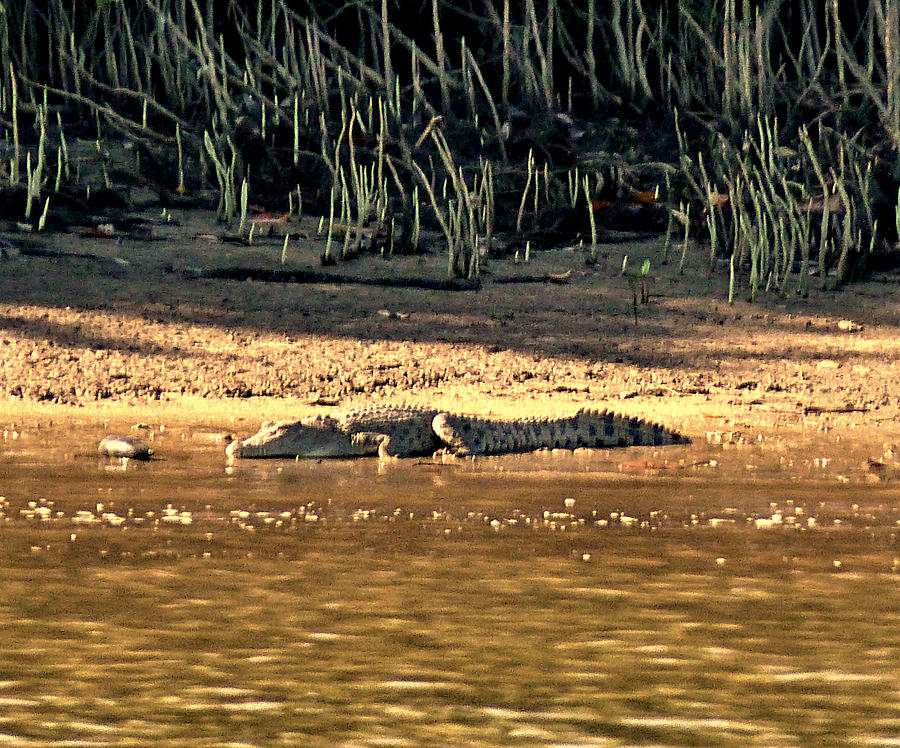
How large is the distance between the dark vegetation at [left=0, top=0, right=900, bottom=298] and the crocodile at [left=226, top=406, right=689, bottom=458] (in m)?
3.31

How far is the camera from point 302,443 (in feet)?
22.2

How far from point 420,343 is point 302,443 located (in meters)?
2.35

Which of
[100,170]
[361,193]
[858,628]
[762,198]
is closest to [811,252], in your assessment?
[762,198]

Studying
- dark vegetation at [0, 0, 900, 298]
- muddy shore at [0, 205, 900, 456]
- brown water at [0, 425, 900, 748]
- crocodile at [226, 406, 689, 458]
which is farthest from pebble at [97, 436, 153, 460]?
dark vegetation at [0, 0, 900, 298]

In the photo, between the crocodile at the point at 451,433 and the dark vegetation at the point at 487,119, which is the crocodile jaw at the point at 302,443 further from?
the dark vegetation at the point at 487,119

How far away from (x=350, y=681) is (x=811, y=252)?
28.5 feet

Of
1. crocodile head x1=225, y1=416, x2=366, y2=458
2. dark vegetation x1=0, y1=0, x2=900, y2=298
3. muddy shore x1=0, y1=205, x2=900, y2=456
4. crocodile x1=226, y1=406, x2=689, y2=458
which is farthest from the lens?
dark vegetation x1=0, y1=0, x2=900, y2=298

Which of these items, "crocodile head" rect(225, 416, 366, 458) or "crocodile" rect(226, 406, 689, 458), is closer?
"crocodile head" rect(225, 416, 366, 458)

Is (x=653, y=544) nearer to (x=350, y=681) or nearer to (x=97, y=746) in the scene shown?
(x=350, y=681)

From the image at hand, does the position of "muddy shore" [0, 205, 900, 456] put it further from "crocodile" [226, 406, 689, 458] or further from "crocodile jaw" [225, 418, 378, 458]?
"crocodile jaw" [225, 418, 378, 458]

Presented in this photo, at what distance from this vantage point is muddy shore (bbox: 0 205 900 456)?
8180 millimetres

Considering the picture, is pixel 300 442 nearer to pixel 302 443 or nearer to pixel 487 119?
pixel 302 443

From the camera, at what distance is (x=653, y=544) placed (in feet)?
15.2

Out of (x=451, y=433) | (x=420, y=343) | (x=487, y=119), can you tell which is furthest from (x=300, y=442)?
(x=487, y=119)
